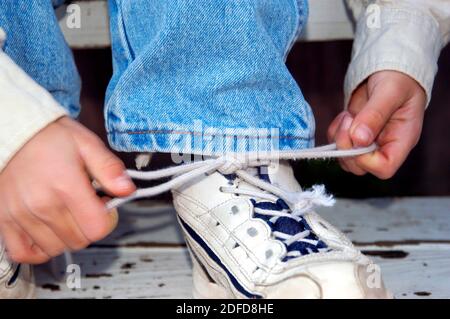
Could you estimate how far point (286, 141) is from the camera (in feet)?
2.37

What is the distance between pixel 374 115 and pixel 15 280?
412 millimetres

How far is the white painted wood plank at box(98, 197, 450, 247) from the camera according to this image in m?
0.98

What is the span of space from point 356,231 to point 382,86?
0.88 feet

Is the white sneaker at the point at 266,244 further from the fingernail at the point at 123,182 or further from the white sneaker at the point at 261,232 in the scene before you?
the fingernail at the point at 123,182

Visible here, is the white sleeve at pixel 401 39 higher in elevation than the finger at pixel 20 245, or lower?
higher

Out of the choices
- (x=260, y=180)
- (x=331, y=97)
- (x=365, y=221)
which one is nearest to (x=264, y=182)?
(x=260, y=180)

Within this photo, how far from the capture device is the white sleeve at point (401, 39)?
0.83m

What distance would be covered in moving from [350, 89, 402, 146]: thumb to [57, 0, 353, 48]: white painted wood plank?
0.30 meters

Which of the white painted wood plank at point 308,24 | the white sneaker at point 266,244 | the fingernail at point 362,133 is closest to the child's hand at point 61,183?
the white sneaker at point 266,244

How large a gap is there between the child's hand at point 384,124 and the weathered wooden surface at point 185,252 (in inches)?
5.4

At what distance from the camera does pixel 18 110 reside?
62cm

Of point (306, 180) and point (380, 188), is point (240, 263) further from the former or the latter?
point (380, 188)

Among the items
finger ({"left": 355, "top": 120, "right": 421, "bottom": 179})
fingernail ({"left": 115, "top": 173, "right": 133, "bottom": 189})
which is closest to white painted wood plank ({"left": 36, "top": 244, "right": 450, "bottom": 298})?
finger ({"left": 355, "top": 120, "right": 421, "bottom": 179})

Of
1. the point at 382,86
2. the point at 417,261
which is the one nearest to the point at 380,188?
the point at 417,261
